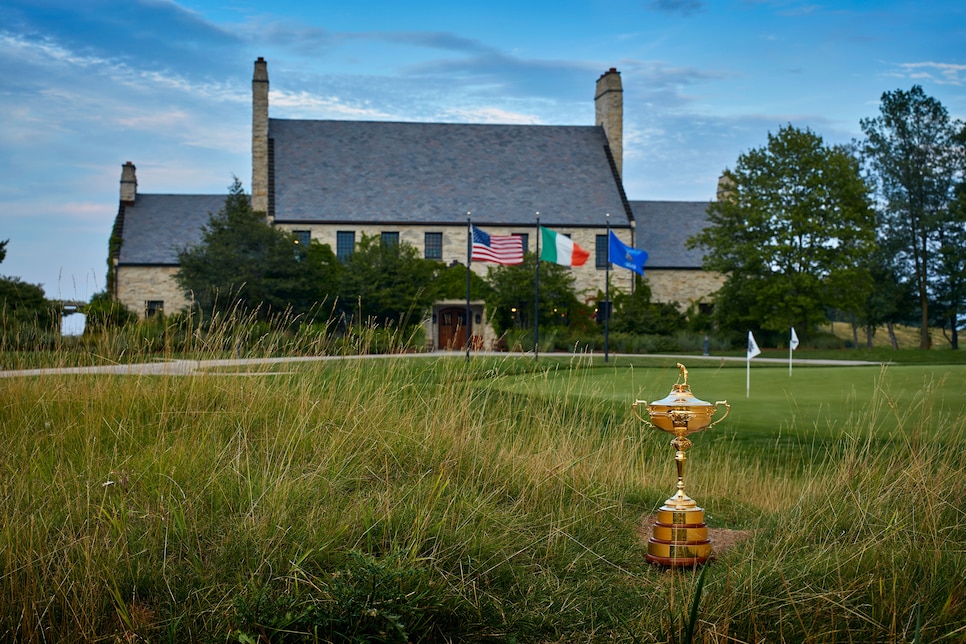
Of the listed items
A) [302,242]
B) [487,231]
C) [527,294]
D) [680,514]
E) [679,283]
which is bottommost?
[680,514]

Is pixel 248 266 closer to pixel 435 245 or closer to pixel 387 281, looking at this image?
pixel 387 281

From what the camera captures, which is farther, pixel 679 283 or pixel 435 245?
pixel 679 283

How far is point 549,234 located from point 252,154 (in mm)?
20092

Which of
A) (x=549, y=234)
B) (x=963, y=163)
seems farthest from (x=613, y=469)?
(x=963, y=163)

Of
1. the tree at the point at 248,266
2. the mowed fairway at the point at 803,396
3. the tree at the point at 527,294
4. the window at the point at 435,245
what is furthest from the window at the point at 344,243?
the mowed fairway at the point at 803,396

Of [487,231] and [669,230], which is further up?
[669,230]

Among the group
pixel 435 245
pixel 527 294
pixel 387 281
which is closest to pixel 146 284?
pixel 387 281

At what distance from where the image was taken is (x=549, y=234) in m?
28.6

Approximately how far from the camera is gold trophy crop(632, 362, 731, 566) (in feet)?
17.7

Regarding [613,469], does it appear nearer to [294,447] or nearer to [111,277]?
[294,447]

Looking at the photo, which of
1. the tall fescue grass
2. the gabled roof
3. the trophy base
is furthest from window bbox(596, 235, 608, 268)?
the trophy base

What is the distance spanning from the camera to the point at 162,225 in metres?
46.1

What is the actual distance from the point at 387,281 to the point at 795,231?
1634cm

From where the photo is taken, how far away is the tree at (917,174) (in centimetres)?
4622
